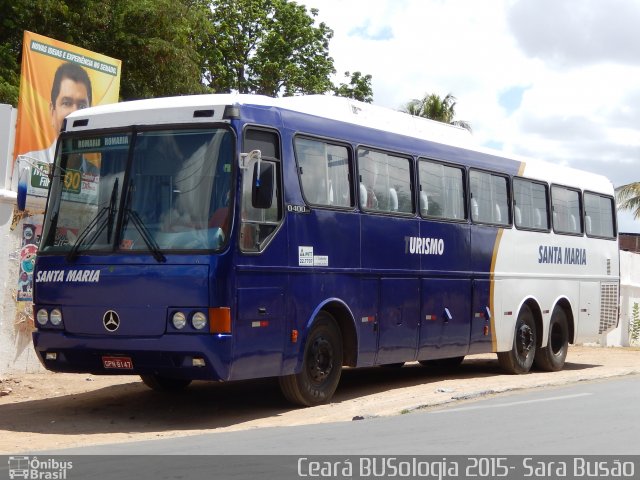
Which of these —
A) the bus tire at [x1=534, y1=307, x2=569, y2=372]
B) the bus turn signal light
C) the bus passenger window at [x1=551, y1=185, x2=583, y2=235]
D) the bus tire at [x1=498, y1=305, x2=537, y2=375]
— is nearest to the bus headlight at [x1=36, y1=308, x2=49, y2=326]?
the bus turn signal light

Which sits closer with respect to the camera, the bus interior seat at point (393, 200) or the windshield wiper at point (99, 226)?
the windshield wiper at point (99, 226)

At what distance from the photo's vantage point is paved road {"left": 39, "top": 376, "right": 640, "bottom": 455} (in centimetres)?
886

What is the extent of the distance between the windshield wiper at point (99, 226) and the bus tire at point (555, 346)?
9.63 m

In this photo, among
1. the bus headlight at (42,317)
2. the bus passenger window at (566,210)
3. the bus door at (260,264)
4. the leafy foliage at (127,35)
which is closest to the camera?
the bus door at (260,264)

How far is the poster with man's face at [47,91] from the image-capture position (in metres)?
15.4

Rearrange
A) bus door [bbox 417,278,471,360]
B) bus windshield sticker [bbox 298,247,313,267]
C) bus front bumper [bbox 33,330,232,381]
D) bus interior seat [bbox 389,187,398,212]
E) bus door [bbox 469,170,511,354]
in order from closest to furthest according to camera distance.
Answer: bus front bumper [bbox 33,330,232,381], bus windshield sticker [bbox 298,247,313,267], bus interior seat [bbox 389,187,398,212], bus door [bbox 417,278,471,360], bus door [bbox 469,170,511,354]

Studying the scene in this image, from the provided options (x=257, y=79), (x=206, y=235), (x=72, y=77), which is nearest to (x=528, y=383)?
(x=206, y=235)

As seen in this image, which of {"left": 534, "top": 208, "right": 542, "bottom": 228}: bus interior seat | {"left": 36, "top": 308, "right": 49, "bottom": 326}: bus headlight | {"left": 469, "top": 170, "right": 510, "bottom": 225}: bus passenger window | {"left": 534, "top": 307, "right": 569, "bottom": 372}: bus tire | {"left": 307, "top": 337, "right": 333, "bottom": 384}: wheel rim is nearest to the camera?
{"left": 36, "top": 308, "right": 49, "bottom": 326}: bus headlight

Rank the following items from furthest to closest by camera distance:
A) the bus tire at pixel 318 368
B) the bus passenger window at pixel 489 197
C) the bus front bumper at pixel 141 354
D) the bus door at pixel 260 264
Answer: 1. the bus passenger window at pixel 489 197
2. the bus tire at pixel 318 368
3. the bus door at pixel 260 264
4. the bus front bumper at pixel 141 354

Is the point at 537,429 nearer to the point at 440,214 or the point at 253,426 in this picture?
the point at 253,426

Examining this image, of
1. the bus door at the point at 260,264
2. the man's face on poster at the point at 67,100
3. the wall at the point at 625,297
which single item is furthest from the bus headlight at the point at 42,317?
the wall at the point at 625,297

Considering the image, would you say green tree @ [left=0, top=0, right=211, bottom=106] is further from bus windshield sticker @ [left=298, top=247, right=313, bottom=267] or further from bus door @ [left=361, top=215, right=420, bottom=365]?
bus windshield sticker @ [left=298, top=247, right=313, bottom=267]

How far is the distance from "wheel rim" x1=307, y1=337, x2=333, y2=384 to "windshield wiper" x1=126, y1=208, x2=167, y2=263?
2.42 meters
